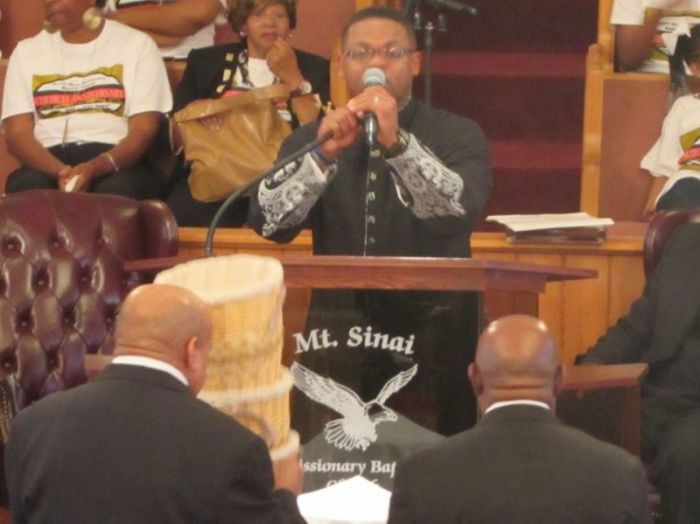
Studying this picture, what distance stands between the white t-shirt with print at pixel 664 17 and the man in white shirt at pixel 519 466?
3181 mm

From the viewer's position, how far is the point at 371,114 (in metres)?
3.41

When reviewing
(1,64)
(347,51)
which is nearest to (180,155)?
(1,64)

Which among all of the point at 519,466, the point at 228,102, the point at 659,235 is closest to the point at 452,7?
the point at 228,102

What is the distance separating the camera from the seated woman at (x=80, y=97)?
210 inches

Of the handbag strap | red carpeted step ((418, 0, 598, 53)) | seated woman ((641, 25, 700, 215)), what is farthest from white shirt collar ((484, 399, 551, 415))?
red carpeted step ((418, 0, 598, 53))

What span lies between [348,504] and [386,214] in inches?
34.0

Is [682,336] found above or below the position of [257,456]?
below

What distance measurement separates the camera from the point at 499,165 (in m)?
6.08

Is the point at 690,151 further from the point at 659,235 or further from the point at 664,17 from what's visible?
the point at 659,235

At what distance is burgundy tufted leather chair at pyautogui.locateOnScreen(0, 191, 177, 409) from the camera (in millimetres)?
4262

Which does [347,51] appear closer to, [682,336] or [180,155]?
[682,336]

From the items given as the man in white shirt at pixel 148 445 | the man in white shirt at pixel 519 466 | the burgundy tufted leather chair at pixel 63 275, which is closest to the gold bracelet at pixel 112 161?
the burgundy tufted leather chair at pixel 63 275

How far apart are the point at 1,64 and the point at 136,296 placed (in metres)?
3.43

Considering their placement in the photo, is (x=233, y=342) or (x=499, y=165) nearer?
(x=233, y=342)
